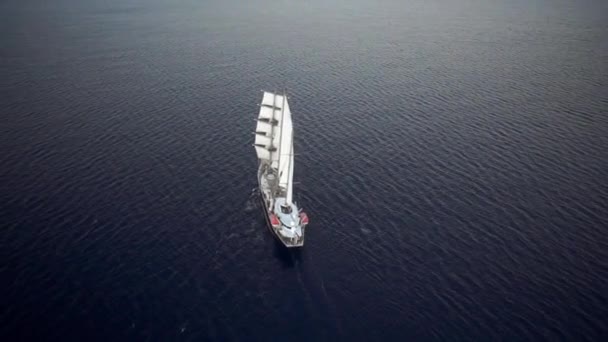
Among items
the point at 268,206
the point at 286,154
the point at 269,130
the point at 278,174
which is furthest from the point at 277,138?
the point at 268,206

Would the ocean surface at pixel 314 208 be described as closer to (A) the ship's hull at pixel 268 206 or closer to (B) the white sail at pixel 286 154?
(A) the ship's hull at pixel 268 206

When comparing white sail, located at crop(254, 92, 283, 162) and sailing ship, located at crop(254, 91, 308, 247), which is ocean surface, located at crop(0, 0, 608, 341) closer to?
sailing ship, located at crop(254, 91, 308, 247)

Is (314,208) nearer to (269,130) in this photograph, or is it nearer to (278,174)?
(278,174)

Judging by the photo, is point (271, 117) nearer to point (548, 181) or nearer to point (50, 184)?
point (50, 184)

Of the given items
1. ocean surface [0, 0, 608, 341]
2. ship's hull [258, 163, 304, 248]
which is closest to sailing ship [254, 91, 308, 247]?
ship's hull [258, 163, 304, 248]

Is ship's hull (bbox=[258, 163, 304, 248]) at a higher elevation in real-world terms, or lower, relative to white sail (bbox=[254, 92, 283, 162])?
lower

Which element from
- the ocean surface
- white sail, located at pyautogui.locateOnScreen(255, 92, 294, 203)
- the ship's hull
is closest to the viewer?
the ocean surface

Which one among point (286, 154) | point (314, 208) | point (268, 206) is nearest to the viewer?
point (268, 206)
